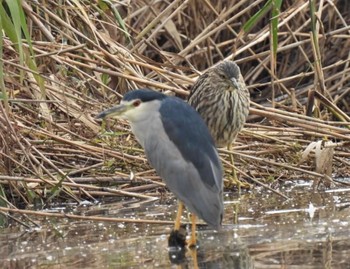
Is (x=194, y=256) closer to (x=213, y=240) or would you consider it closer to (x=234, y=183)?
(x=213, y=240)

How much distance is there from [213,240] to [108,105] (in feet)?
7.73

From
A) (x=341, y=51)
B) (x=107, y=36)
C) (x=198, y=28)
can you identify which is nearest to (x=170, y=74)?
(x=107, y=36)

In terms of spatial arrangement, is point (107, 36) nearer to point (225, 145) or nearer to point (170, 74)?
point (170, 74)

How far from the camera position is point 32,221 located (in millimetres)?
5586

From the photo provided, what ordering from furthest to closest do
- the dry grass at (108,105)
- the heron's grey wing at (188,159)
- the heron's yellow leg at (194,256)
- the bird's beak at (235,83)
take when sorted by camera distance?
the bird's beak at (235,83)
the dry grass at (108,105)
the heron's grey wing at (188,159)
the heron's yellow leg at (194,256)

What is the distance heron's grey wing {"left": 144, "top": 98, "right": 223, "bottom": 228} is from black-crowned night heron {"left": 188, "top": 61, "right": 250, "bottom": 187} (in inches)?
78.6

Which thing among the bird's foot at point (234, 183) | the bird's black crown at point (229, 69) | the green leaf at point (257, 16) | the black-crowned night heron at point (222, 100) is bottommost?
the bird's foot at point (234, 183)

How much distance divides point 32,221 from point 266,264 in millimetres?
1653

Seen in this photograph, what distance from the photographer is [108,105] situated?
285 inches

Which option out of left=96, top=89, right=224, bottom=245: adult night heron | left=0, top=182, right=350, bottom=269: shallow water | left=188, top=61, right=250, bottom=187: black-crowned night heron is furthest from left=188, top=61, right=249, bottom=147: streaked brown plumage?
left=96, top=89, right=224, bottom=245: adult night heron

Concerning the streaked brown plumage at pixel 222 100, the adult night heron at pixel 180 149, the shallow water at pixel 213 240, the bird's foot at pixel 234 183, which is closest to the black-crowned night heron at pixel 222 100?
A: the streaked brown plumage at pixel 222 100

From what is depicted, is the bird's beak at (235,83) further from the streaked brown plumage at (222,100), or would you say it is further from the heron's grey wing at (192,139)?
the heron's grey wing at (192,139)

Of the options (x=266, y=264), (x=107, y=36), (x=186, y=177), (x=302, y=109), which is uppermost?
(x=107, y=36)

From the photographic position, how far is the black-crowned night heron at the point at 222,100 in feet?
23.0
